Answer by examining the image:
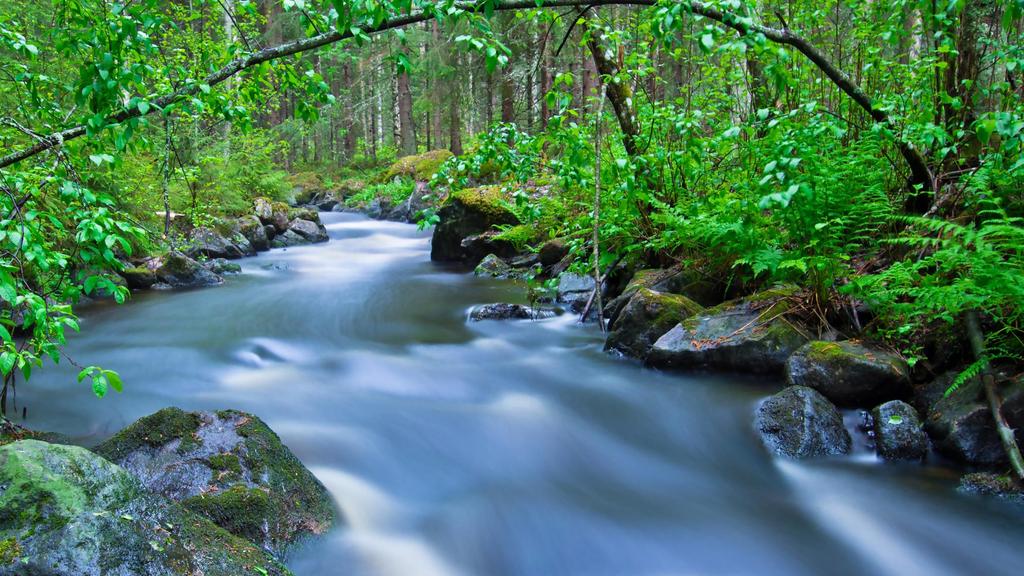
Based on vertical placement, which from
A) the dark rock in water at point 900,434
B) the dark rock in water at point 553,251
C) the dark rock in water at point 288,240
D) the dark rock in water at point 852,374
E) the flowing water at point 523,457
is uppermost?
the dark rock in water at point 553,251

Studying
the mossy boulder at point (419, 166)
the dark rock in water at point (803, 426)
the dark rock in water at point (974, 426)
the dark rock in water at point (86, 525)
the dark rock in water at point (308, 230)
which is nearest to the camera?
the dark rock in water at point (86, 525)

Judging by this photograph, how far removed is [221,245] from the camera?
1448cm

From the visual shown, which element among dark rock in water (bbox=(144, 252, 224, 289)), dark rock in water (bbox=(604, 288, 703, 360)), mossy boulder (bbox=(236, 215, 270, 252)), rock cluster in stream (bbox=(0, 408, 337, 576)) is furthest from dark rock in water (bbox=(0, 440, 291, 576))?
mossy boulder (bbox=(236, 215, 270, 252))

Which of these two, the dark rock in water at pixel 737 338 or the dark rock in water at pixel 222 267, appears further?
the dark rock in water at pixel 222 267

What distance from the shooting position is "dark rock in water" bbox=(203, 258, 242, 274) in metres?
12.4

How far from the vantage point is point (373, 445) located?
5.00m

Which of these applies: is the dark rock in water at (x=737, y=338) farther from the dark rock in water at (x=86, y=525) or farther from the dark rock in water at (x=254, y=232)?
the dark rock in water at (x=254, y=232)

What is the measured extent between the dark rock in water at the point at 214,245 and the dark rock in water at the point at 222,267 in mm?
651

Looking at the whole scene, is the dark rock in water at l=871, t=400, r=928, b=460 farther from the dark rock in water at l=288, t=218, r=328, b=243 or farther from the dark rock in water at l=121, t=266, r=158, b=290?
the dark rock in water at l=288, t=218, r=328, b=243

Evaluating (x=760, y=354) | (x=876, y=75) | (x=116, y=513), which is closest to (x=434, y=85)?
(x=876, y=75)

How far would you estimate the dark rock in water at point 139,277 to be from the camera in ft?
35.2

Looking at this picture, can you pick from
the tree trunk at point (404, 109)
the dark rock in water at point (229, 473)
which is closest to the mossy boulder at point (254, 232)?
the tree trunk at point (404, 109)

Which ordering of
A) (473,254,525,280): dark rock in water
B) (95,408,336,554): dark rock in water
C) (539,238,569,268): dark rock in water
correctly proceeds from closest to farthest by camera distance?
1. (95,408,336,554): dark rock in water
2. (539,238,569,268): dark rock in water
3. (473,254,525,280): dark rock in water

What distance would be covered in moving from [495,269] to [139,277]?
6.52 meters
